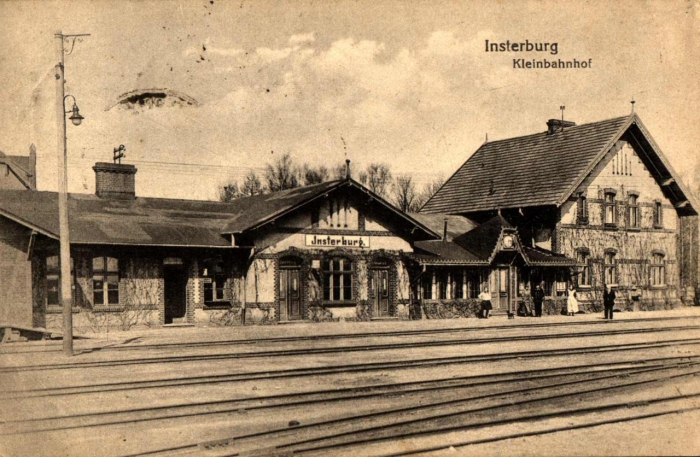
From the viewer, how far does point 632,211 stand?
112 ft

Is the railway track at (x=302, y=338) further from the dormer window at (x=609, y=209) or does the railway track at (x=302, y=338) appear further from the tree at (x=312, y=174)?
the tree at (x=312, y=174)

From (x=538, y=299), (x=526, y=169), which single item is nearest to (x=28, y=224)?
(x=538, y=299)

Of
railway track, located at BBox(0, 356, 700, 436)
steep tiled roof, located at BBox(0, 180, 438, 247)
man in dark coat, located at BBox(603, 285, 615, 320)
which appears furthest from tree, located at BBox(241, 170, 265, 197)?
railway track, located at BBox(0, 356, 700, 436)

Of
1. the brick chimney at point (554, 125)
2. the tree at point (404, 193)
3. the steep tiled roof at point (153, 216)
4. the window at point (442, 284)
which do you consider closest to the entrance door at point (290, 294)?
the steep tiled roof at point (153, 216)

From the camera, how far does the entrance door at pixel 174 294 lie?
82.2 feet

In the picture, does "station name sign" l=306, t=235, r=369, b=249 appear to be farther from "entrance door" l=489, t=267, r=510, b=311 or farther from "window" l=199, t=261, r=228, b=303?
"entrance door" l=489, t=267, r=510, b=311

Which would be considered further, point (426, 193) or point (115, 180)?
point (426, 193)

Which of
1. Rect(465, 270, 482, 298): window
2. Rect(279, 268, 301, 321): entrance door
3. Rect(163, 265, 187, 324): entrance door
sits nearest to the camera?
Rect(279, 268, 301, 321): entrance door

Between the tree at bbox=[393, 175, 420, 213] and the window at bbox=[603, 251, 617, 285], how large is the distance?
32532mm

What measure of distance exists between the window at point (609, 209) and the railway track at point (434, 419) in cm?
2165

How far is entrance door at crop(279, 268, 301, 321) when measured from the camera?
24.9 meters

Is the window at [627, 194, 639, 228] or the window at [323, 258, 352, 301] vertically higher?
the window at [627, 194, 639, 228]

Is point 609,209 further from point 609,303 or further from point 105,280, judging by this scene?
point 105,280

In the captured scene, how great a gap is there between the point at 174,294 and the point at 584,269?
18.2 meters
